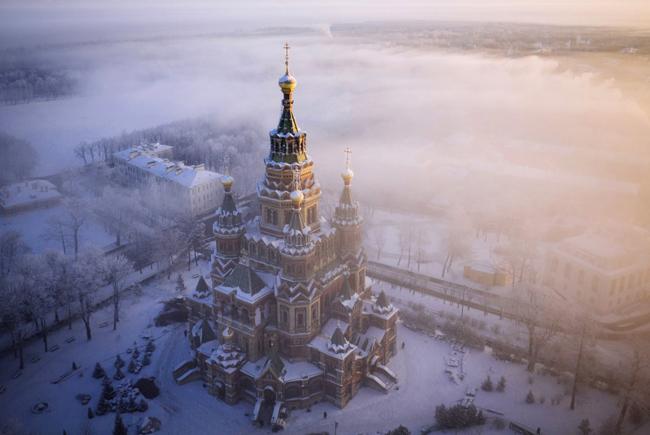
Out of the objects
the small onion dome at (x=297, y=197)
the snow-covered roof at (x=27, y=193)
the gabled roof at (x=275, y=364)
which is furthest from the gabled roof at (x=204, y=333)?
the snow-covered roof at (x=27, y=193)

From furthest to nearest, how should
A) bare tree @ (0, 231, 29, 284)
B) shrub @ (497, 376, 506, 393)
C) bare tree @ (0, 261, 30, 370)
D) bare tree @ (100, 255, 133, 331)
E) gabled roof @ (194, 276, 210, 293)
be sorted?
bare tree @ (0, 231, 29, 284) < bare tree @ (100, 255, 133, 331) < gabled roof @ (194, 276, 210, 293) < bare tree @ (0, 261, 30, 370) < shrub @ (497, 376, 506, 393)

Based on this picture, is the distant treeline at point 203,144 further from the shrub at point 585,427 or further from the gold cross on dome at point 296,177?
the shrub at point 585,427

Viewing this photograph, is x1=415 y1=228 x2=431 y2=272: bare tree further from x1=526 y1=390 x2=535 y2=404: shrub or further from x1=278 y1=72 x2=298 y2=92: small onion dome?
x1=278 y1=72 x2=298 y2=92: small onion dome

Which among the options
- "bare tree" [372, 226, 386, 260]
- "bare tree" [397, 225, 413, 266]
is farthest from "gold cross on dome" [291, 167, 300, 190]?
"bare tree" [397, 225, 413, 266]

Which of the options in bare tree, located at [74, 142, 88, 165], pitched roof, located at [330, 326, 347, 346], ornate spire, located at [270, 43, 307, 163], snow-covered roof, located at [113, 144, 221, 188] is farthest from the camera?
bare tree, located at [74, 142, 88, 165]

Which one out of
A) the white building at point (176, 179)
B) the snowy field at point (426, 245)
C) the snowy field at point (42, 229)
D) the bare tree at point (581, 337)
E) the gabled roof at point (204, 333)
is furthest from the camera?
the white building at point (176, 179)

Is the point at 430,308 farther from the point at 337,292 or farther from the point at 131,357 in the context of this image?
the point at 131,357

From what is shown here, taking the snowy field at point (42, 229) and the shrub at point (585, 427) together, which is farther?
the snowy field at point (42, 229)
